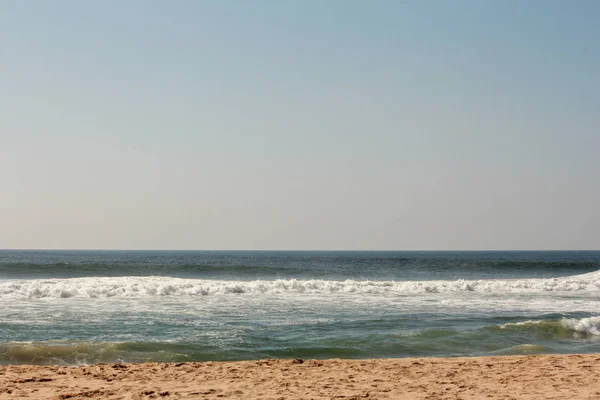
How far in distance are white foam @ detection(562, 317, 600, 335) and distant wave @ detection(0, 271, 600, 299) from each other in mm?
12384

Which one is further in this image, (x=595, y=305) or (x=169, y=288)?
(x=169, y=288)

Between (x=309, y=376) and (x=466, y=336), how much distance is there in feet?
20.0

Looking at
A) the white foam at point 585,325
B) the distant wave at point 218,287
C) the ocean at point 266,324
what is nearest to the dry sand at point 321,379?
the ocean at point 266,324

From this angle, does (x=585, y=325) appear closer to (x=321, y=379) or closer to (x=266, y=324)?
(x=266, y=324)

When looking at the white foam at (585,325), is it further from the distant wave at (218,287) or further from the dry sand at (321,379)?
the distant wave at (218,287)

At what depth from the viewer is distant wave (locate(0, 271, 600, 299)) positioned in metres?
23.9

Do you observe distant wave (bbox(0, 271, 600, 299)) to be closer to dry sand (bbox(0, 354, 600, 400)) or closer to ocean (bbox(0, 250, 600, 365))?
ocean (bbox(0, 250, 600, 365))

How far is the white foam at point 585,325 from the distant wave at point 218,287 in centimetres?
1238

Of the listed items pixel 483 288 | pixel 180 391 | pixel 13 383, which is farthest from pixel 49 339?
pixel 483 288

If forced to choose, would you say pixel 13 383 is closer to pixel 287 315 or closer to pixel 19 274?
pixel 287 315

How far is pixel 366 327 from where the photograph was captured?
15477 millimetres

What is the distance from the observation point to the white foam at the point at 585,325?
1516cm

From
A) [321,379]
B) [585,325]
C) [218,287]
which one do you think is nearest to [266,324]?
[321,379]

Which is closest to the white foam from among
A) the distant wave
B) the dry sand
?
the dry sand
